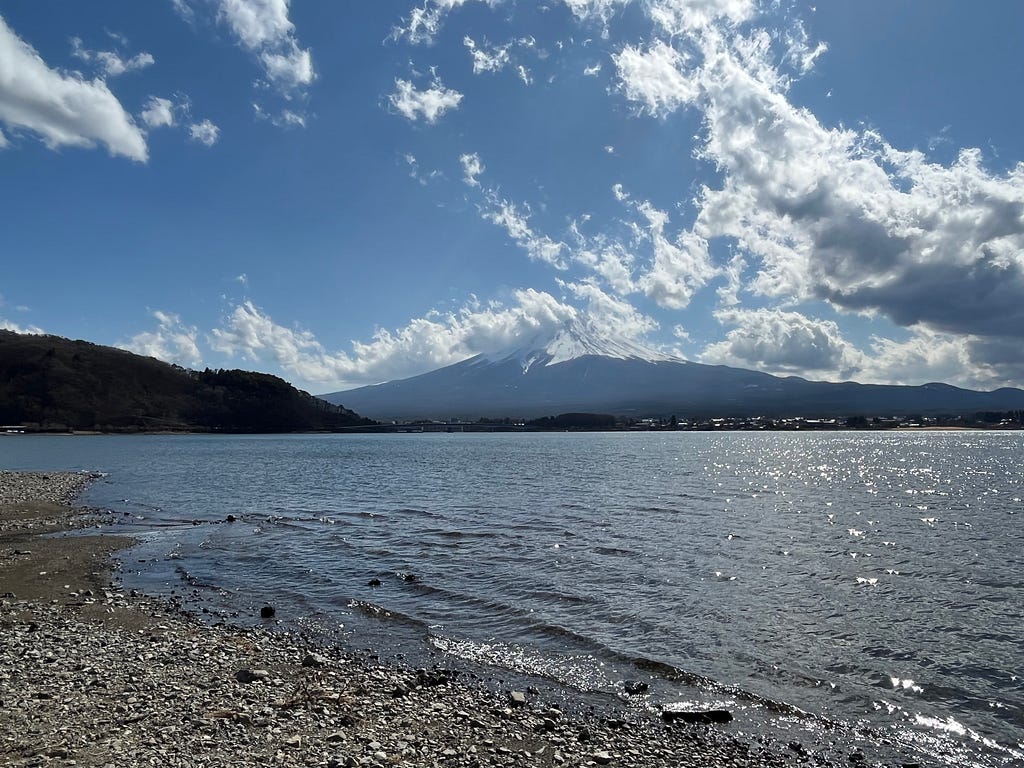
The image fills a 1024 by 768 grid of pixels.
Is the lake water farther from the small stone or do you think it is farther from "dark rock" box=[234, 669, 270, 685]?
→ "dark rock" box=[234, 669, 270, 685]

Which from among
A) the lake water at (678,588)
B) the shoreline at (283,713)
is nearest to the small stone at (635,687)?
the lake water at (678,588)

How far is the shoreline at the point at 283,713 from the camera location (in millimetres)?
9891

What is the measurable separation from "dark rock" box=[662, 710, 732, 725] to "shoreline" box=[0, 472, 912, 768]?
22cm

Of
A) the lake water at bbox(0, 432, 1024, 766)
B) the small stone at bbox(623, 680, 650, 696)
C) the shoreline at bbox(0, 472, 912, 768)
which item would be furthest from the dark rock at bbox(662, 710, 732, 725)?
the small stone at bbox(623, 680, 650, 696)

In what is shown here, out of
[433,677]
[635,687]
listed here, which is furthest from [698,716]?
[433,677]

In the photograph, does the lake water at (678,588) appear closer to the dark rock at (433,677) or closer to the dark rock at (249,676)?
the dark rock at (433,677)

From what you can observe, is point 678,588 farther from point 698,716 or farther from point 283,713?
point 283,713

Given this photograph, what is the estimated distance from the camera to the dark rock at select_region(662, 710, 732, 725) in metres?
12.4

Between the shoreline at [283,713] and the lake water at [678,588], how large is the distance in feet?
5.07

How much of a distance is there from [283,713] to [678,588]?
15648 millimetres

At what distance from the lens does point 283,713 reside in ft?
37.1

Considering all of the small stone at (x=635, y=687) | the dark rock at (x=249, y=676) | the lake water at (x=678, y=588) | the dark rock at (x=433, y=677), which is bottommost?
the lake water at (x=678, y=588)

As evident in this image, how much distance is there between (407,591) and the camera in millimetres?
22297

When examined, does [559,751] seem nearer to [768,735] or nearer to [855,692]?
[768,735]
